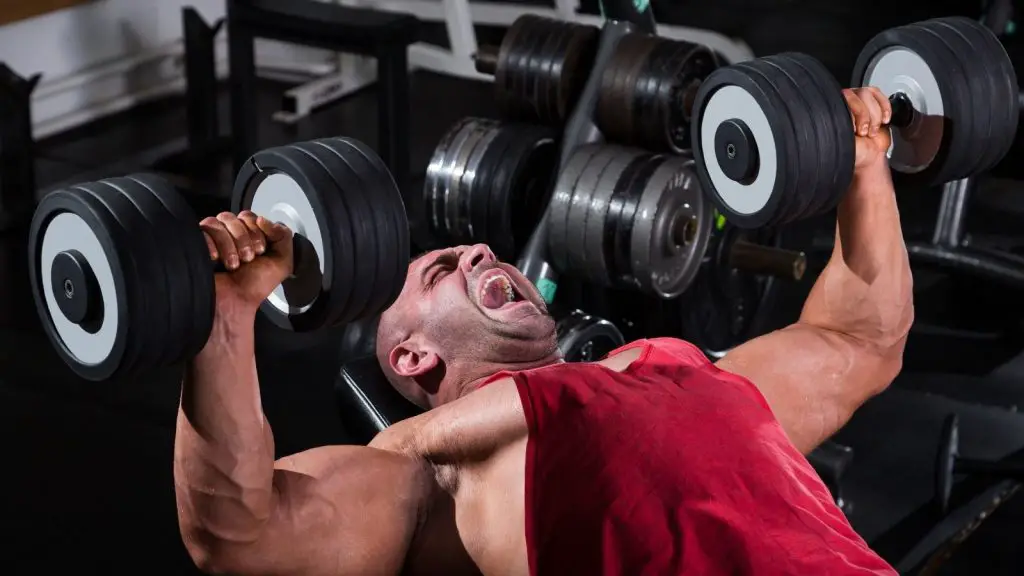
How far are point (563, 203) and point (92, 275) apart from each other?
4.92 ft

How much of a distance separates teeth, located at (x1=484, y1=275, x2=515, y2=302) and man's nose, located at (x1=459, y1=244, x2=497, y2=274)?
23 mm

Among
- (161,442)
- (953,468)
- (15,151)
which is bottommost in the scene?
(161,442)

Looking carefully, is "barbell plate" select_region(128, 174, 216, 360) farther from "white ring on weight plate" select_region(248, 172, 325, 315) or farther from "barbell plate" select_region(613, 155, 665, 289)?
"barbell plate" select_region(613, 155, 665, 289)

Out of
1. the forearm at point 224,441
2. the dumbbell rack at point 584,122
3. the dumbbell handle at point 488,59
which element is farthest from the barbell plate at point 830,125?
the dumbbell handle at point 488,59

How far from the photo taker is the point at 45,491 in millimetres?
2689

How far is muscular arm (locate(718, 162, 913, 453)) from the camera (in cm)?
184

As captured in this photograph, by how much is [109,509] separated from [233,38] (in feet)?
5.51

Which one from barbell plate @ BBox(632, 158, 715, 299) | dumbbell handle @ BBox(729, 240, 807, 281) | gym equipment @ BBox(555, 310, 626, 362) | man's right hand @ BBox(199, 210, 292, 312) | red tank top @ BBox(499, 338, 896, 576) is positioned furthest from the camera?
dumbbell handle @ BBox(729, 240, 807, 281)

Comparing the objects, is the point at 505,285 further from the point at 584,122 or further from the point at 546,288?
the point at 584,122

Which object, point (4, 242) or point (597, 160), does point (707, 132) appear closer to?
point (597, 160)

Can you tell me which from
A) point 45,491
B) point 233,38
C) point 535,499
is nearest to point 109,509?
point 45,491

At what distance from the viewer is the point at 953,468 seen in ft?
8.76

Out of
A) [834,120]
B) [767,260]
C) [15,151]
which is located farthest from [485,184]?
[15,151]

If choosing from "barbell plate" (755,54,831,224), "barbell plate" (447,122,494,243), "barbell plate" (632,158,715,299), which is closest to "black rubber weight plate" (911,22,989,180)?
"barbell plate" (755,54,831,224)
